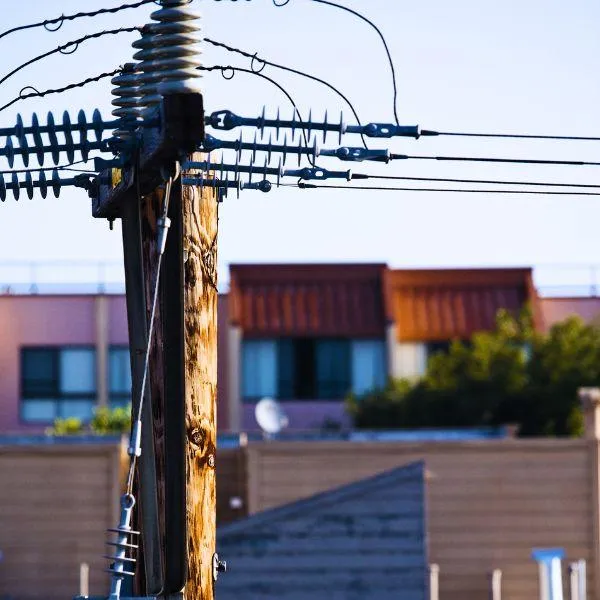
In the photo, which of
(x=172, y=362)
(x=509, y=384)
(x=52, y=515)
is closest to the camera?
(x=172, y=362)

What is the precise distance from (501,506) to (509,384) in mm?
16820

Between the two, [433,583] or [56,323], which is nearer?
[433,583]

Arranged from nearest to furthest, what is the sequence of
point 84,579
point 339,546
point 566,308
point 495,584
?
point 339,546
point 495,584
point 84,579
point 566,308

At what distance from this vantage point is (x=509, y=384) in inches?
1670

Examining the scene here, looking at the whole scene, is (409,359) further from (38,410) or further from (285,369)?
(38,410)

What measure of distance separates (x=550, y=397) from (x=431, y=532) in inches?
651

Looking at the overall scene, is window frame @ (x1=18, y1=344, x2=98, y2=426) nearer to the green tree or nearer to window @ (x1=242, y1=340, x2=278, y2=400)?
window @ (x1=242, y1=340, x2=278, y2=400)

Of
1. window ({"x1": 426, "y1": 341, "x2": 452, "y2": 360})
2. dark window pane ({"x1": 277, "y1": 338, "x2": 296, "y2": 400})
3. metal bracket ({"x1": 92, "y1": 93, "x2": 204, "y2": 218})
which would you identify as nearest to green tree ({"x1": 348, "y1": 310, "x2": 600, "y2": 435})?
window ({"x1": 426, "y1": 341, "x2": 452, "y2": 360})

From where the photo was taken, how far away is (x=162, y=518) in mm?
7754

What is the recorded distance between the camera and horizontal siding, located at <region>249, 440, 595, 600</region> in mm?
25625

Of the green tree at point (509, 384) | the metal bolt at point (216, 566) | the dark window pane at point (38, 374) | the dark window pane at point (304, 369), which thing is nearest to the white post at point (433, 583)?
the metal bolt at point (216, 566)

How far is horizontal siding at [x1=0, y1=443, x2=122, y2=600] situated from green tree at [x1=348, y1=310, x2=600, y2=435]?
56.8 ft

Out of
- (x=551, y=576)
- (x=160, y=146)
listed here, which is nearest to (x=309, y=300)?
(x=551, y=576)

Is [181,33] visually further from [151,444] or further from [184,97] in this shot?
[151,444]
